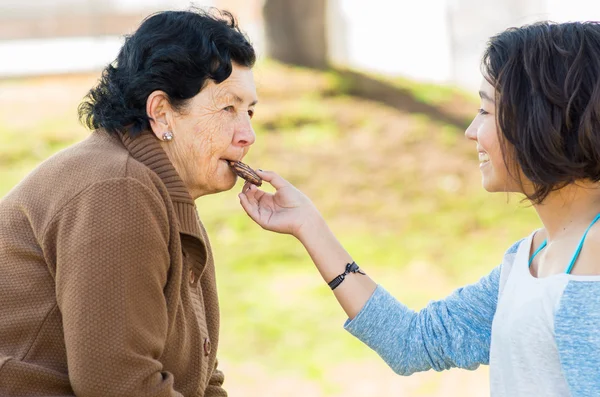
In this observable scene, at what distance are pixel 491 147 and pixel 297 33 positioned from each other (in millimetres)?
6231

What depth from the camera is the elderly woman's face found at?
7.50ft

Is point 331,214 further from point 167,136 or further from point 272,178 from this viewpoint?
point 167,136

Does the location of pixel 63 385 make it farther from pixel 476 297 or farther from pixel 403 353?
pixel 476 297

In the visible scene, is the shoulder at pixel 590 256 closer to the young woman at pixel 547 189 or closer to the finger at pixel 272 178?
the young woman at pixel 547 189

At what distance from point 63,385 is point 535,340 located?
45.5 inches

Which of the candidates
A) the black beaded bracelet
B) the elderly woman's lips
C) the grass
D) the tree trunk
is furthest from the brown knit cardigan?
the tree trunk

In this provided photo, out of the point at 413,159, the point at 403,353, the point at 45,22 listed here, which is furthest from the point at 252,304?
the point at 45,22

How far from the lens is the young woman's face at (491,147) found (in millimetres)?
2234

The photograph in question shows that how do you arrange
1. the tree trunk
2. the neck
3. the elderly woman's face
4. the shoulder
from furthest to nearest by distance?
the tree trunk
the elderly woman's face
the neck
the shoulder

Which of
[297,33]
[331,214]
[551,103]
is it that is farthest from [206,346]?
[297,33]

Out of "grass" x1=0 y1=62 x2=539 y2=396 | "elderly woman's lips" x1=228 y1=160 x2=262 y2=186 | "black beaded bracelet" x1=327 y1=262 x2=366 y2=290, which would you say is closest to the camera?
"elderly woman's lips" x1=228 y1=160 x2=262 y2=186

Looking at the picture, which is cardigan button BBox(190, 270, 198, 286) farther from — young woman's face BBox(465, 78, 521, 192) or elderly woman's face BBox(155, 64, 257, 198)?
young woman's face BBox(465, 78, 521, 192)

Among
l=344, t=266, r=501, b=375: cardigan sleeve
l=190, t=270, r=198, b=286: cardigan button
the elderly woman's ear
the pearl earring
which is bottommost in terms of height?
l=344, t=266, r=501, b=375: cardigan sleeve

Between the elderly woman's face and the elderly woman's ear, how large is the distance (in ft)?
0.04
